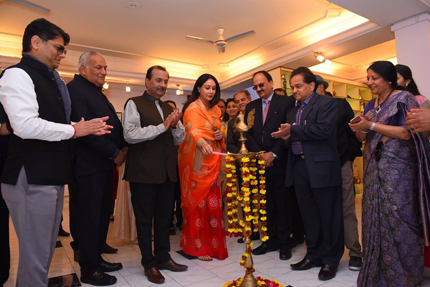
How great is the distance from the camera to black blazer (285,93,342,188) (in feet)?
7.50

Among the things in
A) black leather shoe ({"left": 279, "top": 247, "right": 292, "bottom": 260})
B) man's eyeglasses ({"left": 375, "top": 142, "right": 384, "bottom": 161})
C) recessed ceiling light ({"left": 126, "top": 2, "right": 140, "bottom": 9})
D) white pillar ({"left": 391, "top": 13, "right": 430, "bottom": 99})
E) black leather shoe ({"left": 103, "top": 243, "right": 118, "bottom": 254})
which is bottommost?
black leather shoe ({"left": 279, "top": 247, "right": 292, "bottom": 260})

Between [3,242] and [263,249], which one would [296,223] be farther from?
[3,242]

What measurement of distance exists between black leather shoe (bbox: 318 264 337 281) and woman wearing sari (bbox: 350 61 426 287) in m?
0.27

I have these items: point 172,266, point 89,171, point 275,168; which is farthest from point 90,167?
point 275,168

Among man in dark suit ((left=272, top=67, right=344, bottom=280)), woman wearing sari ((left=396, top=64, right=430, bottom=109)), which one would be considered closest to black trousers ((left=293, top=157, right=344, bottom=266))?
man in dark suit ((left=272, top=67, right=344, bottom=280))

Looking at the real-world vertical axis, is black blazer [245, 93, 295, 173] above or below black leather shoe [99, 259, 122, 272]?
above

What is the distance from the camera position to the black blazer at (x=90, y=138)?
2.22 m

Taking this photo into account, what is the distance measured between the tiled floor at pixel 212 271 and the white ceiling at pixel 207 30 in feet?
11.4

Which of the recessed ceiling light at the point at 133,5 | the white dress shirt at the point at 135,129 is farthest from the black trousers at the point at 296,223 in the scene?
the recessed ceiling light at the point at 133,5

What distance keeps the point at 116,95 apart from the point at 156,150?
273 inches

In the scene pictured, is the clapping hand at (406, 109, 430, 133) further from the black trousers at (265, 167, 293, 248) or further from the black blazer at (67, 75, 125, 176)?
the black blazer at (67, 75, 125, 176)

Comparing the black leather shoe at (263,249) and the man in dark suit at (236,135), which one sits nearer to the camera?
the black leather shoe at (263,249)

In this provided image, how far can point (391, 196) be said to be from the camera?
1867 millimetres

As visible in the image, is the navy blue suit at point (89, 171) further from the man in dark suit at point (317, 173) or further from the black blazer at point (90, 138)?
the man in dark suit at point (317, 173)
